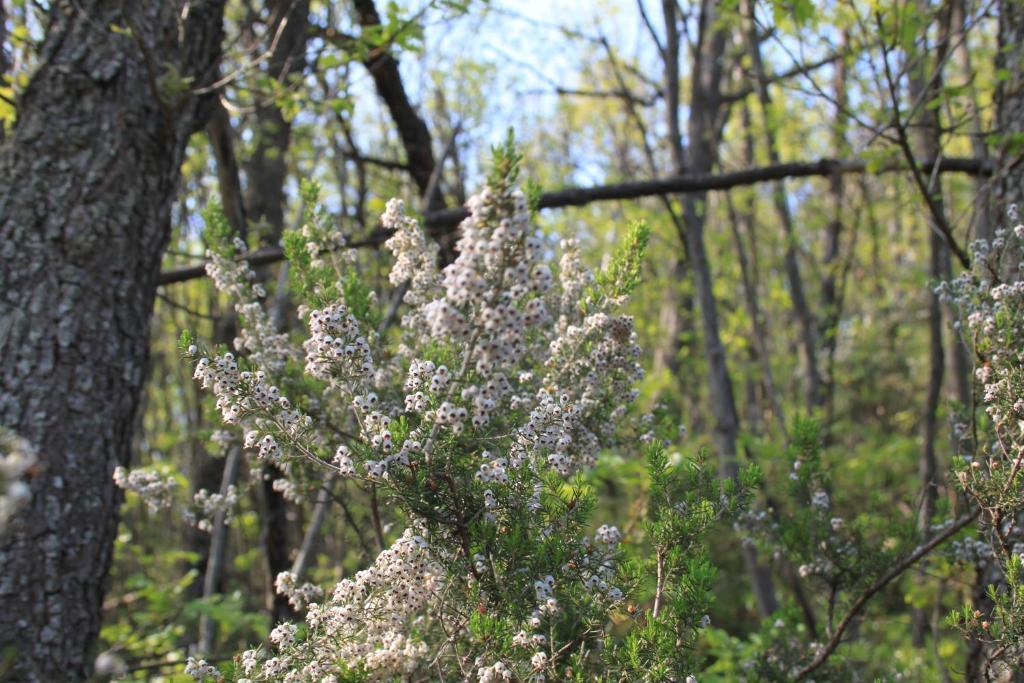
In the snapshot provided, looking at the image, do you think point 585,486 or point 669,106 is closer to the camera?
point 585,486

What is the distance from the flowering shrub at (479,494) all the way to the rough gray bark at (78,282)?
921 mm

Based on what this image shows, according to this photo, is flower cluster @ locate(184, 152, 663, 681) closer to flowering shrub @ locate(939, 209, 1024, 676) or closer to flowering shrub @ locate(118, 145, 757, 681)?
flowering shrub @ locate(118, 145, 757, 681)

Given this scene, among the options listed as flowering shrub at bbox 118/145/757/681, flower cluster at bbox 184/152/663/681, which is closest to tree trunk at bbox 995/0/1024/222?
flowering shrub at bbox 118/145/757/681

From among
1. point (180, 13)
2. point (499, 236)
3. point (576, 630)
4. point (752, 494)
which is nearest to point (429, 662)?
point (576, 630)

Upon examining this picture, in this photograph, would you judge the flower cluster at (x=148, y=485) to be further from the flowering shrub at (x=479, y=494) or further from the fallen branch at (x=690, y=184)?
the fallen branch at (x=690, y=184)

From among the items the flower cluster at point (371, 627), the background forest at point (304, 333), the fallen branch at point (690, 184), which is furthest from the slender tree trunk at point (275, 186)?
the flower cluster at point (371, 627)

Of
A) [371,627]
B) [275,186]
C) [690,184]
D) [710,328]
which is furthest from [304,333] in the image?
[275,186]

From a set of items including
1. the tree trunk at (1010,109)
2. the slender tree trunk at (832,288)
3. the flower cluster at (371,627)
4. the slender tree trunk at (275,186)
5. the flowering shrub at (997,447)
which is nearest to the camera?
the flower cluster at (371,627)

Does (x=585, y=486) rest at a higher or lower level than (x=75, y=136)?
lower

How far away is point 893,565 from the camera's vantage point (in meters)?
2.84

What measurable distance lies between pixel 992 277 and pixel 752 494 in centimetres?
120

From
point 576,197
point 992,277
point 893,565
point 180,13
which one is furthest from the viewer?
point 576,197

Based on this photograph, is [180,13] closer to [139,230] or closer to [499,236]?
[139,230]

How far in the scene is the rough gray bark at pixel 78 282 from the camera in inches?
107
